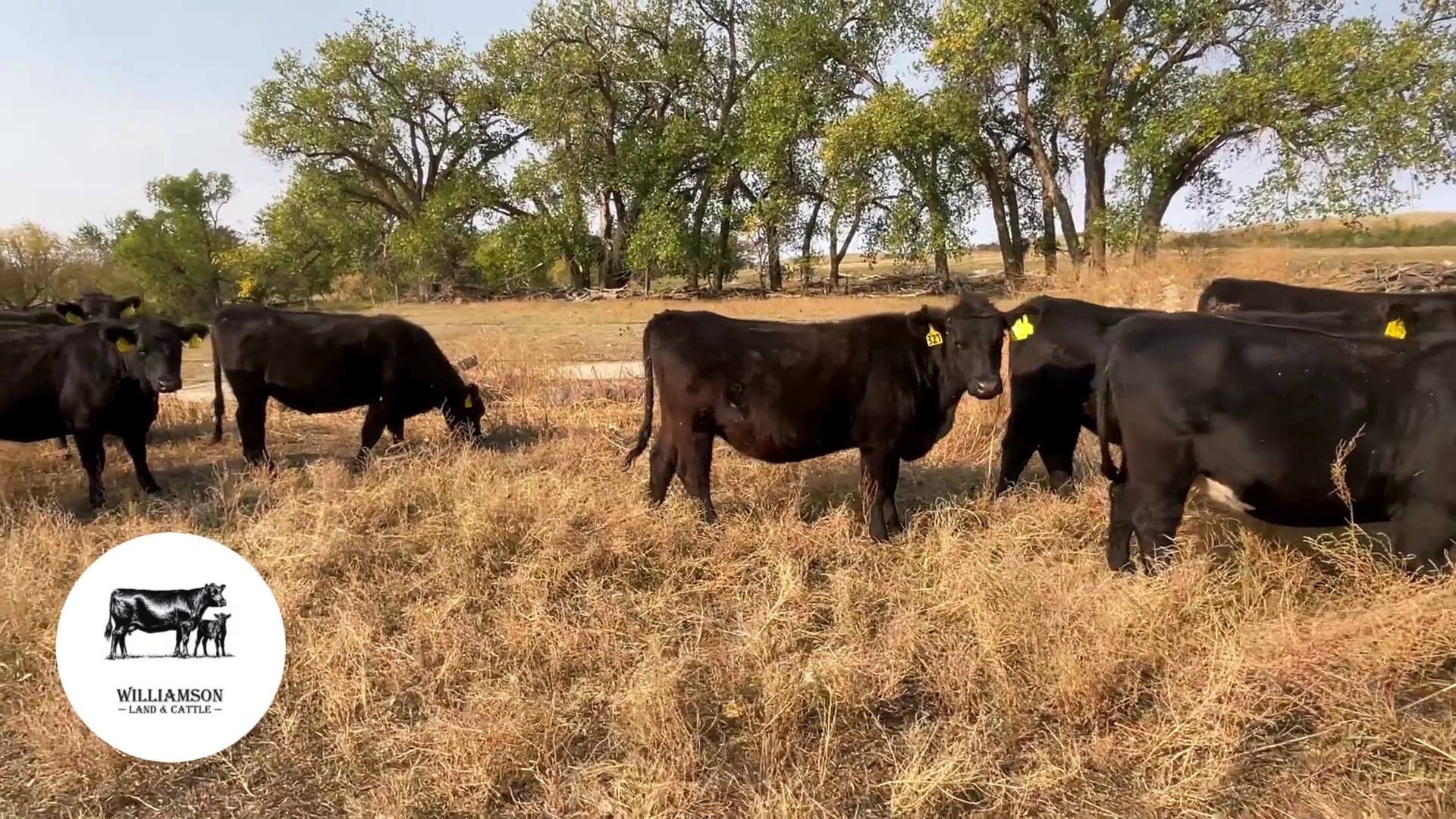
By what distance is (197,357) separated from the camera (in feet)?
53.5

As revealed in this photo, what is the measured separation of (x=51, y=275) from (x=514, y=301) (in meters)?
19.6

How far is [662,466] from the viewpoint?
20.7 feet

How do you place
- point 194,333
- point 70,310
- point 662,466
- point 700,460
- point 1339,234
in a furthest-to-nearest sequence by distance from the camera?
point 1339,234 → point 70,310 → point 194,333 → point 662,466 → point 700,460

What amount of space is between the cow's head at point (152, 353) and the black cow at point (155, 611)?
4403 millimetres

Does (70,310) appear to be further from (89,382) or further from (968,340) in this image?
(968,340)

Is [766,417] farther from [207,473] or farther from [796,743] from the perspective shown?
[207,473]

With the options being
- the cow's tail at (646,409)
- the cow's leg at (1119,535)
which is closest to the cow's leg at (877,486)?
the cow's leg at (1119,535)

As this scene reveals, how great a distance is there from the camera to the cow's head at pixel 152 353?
6.73m

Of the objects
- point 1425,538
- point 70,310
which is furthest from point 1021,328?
point 70,310

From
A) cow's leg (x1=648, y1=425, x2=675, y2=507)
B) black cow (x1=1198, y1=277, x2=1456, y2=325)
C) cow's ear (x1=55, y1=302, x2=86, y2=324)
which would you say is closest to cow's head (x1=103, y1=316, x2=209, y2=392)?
cow's ear (x1=55, y1=302, x2=86, y2=324)

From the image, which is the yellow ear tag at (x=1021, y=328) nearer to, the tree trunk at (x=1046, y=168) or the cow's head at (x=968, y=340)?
the cow's head at (x=968, y=340)

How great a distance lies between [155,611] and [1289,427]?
522 centimetres

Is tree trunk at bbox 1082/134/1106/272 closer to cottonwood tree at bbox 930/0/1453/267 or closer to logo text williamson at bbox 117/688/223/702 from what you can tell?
cottonwood tree at bbox 930/0/1453/267

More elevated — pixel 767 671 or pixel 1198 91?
pixel 1198 91
